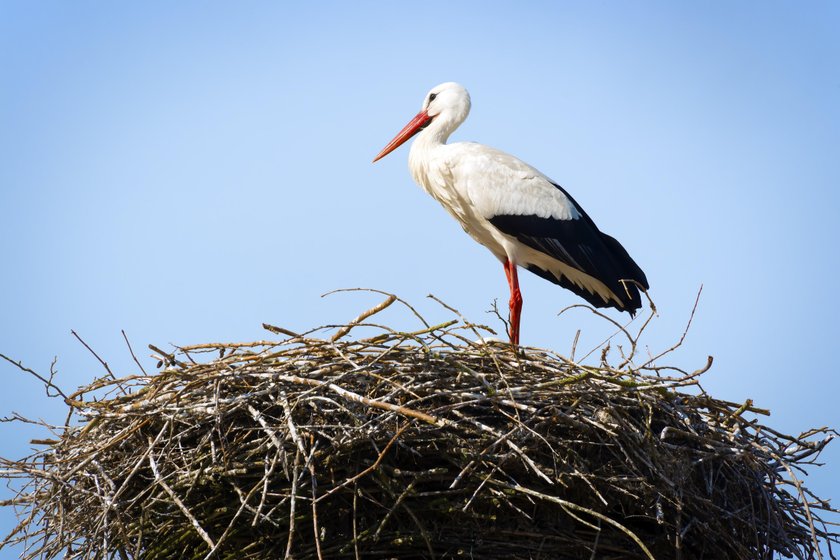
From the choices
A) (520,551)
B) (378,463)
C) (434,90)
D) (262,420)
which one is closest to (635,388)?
(520,551)

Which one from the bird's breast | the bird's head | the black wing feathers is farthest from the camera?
the bird's head

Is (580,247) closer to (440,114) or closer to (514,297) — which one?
(514,297)

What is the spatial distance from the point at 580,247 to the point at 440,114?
1.36 m

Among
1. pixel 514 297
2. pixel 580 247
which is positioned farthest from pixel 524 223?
pixel 514 297

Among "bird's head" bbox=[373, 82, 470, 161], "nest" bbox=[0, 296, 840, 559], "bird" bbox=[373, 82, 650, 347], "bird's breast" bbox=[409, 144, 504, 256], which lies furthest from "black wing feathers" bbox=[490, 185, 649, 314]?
"nest" bbox=[0, 296, 840, 559]

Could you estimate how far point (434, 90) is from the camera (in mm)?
7430

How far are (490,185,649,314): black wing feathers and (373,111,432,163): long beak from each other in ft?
3.56

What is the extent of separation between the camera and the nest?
4.29 meters

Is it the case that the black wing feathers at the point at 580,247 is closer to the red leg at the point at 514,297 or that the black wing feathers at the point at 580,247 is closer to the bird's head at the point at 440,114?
the red leg at the point at 514,297

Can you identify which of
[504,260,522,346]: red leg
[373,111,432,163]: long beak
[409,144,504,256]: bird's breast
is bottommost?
[504,260,522,346]: red leg

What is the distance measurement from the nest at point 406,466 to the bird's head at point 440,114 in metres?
2.76

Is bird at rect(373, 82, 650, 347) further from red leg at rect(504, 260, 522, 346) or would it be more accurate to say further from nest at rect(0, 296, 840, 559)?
nest at rect(0, 296, 840, 559)

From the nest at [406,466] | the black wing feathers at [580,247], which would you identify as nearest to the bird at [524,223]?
the black wing feathers at [580,247]

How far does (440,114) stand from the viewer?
7.25m
